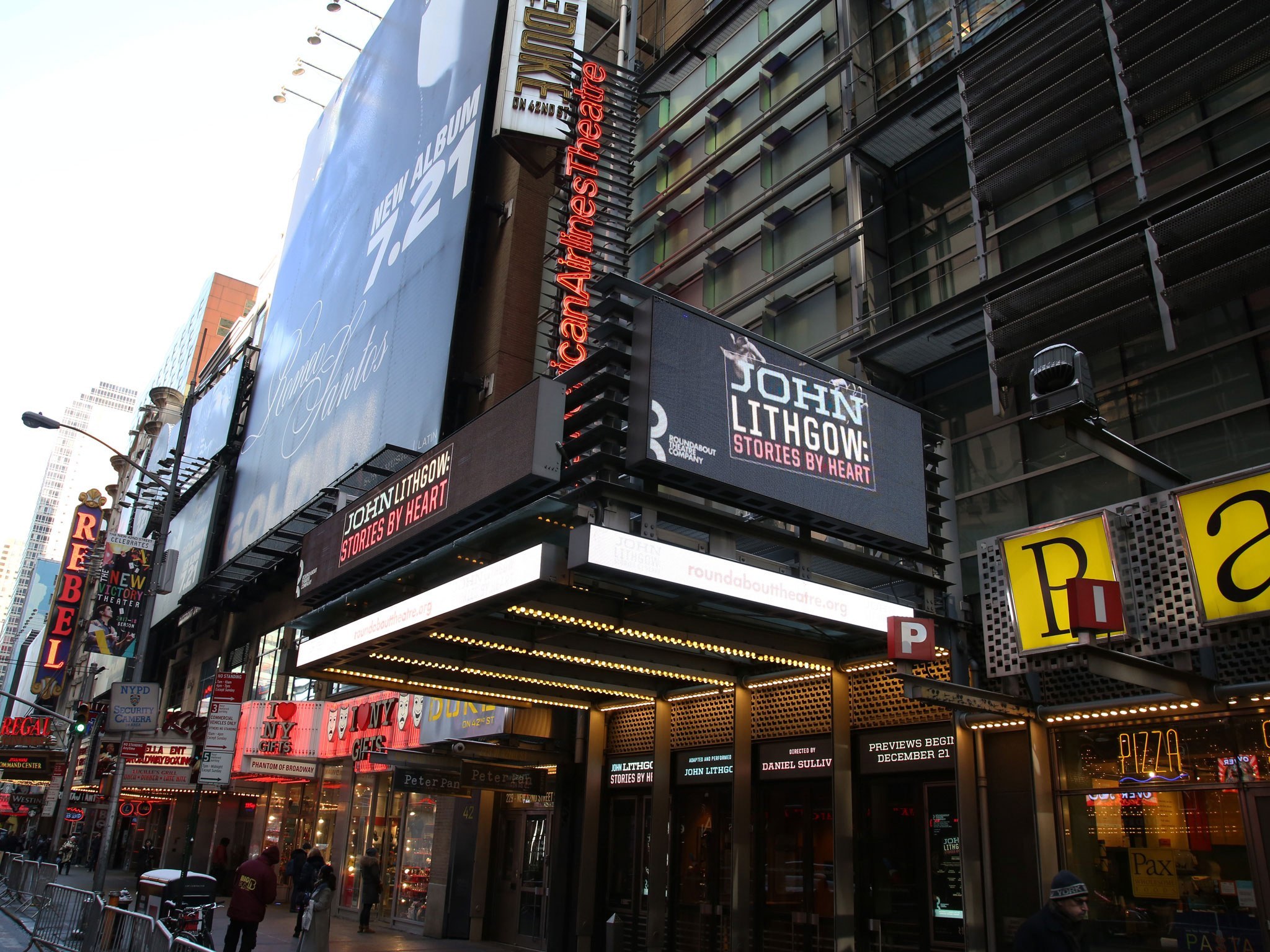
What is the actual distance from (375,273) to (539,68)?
9172 mm

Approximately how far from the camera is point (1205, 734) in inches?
428

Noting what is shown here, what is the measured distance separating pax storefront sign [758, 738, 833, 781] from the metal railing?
8771 millimetres

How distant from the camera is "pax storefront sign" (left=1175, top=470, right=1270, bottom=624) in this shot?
30.5ft

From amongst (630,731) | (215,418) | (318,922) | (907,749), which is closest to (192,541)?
(215,418)

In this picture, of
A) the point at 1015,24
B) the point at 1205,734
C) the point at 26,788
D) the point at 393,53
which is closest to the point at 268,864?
the point at 1205,734

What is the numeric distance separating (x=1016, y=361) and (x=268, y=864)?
1425 cm

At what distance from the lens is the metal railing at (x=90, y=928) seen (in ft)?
33.5

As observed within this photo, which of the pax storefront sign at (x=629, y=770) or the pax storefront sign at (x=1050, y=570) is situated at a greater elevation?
the pax storefront sign at (x=1050, y=570)

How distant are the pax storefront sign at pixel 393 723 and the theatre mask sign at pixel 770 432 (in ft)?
29.2

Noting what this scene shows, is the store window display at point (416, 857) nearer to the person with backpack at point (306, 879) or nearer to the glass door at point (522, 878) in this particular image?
the glass door at point (522, 878)

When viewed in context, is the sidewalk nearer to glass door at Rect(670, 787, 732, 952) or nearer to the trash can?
the trash can

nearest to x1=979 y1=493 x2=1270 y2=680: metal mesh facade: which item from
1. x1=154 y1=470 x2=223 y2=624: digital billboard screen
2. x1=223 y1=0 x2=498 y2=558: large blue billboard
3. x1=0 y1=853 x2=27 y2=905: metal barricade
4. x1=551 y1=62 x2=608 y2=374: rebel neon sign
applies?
x1=551 y1=62 x2=608 y2=374: rebel neon sign

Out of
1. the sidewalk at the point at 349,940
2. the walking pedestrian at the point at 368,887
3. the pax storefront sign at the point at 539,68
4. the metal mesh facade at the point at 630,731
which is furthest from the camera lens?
the pax storefront sign at the point at 539,68

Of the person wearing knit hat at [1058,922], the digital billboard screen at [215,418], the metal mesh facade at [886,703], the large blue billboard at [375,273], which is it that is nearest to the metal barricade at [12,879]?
the large blue billboard at [375,273]
